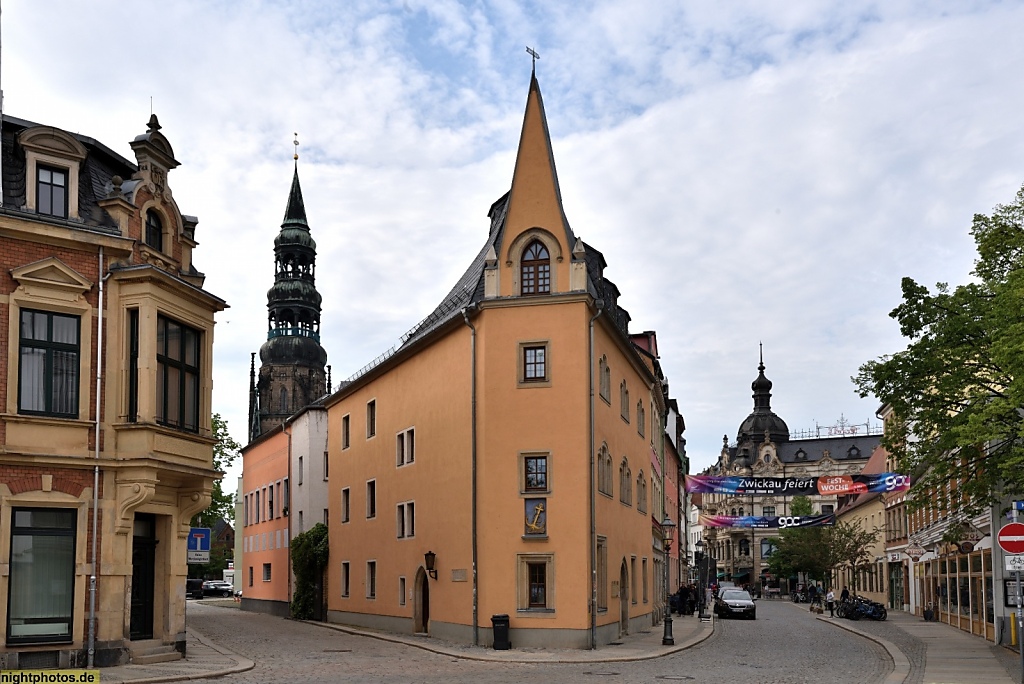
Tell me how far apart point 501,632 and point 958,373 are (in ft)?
41.2

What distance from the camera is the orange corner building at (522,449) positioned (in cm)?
2888

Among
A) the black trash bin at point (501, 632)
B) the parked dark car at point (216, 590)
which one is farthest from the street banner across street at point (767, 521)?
the parked dark car at point (216, 590)

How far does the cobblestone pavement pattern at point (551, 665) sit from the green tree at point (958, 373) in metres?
4.84

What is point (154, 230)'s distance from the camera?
80.2ft

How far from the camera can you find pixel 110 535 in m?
22.0

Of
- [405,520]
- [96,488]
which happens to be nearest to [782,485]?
[405,520]

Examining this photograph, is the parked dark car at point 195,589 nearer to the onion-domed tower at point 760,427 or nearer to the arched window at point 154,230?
the arched window at point 154,230

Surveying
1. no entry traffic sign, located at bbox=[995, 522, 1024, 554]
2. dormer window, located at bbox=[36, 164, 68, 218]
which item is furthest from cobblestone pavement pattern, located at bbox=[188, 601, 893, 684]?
dormer window, located at bbox=[36, 164, 68, 218]

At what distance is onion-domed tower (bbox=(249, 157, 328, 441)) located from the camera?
95062 mm

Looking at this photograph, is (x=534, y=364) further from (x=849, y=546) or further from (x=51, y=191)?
(x=849, y=546)

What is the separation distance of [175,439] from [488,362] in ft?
30.8

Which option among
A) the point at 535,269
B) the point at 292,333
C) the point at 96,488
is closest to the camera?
the point at 96,488

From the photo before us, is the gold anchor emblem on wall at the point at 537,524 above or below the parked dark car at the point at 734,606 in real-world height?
above

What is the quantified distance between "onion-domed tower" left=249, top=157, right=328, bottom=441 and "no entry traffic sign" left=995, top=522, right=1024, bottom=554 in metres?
80.2
